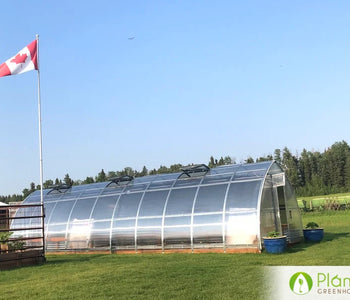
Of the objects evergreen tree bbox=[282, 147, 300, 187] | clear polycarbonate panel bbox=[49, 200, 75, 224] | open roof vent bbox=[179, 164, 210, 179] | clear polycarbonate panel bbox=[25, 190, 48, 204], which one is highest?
evergreen tree bbox=[282, 147, 300, 187]

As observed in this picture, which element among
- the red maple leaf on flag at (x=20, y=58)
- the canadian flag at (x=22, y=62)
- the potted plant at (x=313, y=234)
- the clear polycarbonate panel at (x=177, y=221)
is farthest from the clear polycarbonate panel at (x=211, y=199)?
the red maple leaf on flag at (x=20, y=58)

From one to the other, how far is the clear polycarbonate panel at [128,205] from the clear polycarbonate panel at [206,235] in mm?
3800

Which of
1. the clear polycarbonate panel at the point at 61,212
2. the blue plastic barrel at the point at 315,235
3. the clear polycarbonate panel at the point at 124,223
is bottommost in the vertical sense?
the blue plastic barrel at the point at 315,235

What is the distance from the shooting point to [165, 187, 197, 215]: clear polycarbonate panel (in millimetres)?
19359

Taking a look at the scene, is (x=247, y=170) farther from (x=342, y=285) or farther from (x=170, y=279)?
(x=342, y=285)

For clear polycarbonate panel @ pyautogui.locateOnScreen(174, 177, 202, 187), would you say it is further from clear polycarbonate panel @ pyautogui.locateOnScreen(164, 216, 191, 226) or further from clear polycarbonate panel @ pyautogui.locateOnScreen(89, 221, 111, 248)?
clear polycarbonate panel @ pyautogui.locateOnScreen(89, 221, 111, 248)

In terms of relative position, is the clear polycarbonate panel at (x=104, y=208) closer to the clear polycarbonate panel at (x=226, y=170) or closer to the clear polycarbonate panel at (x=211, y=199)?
the clear polycarbonate panel at (x=211, y=199)

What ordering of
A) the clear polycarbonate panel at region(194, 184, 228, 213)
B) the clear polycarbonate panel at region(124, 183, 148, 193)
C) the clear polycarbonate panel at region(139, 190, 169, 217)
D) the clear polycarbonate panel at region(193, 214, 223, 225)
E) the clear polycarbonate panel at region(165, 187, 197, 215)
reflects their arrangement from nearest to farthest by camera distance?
1. the clear polycarbonate panel at region(193, 214, 223, 225)
2. the clear polycarbonate panel at region(194, 184, 228, 213)
3. the clear polycarbonate panel at region(165, 187, 197, 215)
4. the clear polycarbonate panel at region(139, 190, 169, 217)
5. the clear polycarbonate panel at region(124, 183, 148, 193)

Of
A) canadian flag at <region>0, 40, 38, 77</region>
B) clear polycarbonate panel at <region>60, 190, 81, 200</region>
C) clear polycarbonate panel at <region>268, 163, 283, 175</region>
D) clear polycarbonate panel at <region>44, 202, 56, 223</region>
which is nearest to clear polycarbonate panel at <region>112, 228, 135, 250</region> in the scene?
clear polycarbonate panel at <region>60, 190, 81, 200</region>

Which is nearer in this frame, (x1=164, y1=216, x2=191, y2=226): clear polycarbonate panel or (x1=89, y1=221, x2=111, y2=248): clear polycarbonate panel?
(x1=164, y1=216, x2=191, y2=226): clear polycarbonate panel

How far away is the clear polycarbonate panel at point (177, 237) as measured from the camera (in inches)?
733

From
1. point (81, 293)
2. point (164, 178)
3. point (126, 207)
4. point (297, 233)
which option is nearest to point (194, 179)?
point (164, 178)

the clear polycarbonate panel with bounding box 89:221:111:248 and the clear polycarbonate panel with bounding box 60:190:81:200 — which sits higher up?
the clear polycarbonate panel with bounding box 60:190:81:200

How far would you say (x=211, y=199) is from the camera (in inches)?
747
